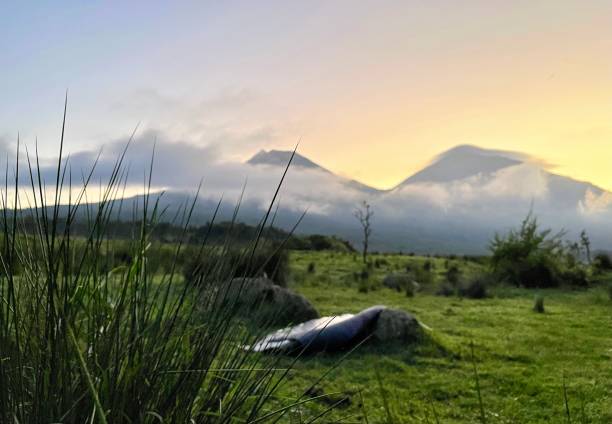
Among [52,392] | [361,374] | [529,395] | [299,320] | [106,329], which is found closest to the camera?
[52,392]

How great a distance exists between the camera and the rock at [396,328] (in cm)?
890

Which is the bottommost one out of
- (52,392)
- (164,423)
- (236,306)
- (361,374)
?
(361,374)

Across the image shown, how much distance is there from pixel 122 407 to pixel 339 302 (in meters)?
12.6

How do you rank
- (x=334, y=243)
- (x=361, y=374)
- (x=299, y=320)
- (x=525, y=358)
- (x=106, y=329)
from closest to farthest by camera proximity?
(x=106, y=329) < (x=361, y=374) < (x=525, y=358) < (x=299, y=320) < (x=334, y=243)

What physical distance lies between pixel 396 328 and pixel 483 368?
159cm

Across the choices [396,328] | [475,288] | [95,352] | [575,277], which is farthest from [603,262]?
[95,352]

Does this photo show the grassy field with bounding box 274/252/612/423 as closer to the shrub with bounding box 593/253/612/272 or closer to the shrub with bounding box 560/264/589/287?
the shrub with bounding box 560/264/589/287

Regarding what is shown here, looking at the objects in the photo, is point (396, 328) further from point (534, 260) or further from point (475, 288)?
point (534, 260)

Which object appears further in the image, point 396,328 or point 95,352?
point 396,328

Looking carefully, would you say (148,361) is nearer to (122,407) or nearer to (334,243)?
(122,407)

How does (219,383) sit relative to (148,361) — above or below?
below

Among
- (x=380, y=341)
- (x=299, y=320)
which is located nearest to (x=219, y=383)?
(x=380, y=341)

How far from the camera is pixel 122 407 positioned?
1604 millimetres

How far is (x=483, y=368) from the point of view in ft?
25.5
